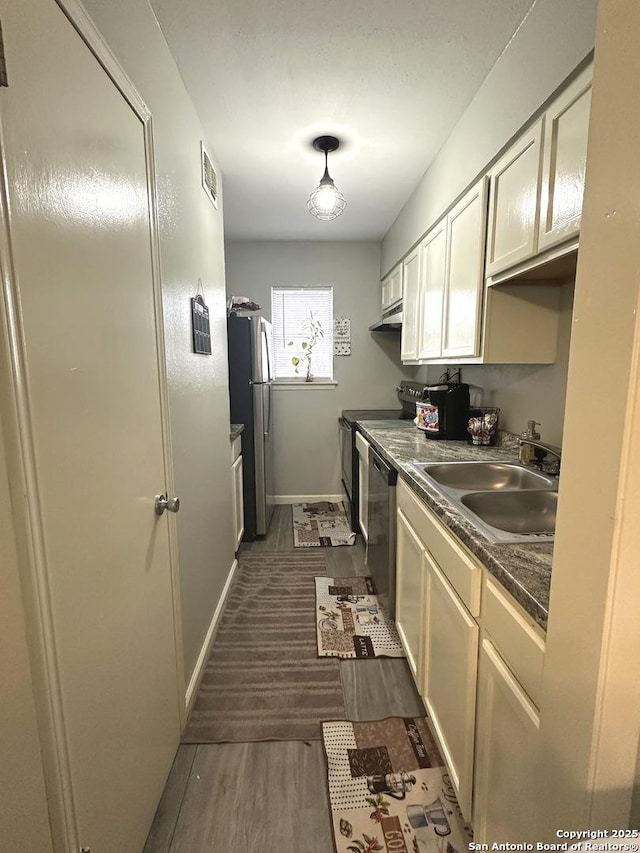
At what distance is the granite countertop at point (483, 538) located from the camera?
822mm

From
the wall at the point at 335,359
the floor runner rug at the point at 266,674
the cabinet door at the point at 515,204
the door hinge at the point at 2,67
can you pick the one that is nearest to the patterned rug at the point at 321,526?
the wall at the point at 335,359

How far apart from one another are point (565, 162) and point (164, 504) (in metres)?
1.62

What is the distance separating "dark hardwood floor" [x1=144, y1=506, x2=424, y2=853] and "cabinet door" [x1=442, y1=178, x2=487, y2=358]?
165 centimetres

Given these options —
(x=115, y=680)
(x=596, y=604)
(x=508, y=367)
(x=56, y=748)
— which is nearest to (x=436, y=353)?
(x=508, y=367)

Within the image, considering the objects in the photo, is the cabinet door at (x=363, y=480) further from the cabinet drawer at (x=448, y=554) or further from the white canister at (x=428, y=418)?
the cabinet drawer at (x=448, y=554)

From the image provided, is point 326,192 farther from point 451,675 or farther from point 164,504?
point 451,675

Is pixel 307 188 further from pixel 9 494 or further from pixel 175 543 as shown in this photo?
pixel 9 494

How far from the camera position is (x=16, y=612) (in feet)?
2.16

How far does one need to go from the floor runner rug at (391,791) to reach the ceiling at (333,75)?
8.43 feet

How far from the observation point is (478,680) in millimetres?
1033

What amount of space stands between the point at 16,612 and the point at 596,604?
36.1 inches

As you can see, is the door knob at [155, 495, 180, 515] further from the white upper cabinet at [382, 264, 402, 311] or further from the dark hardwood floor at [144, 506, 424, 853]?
the white upper cabinet at [382, 264, 402, 311]

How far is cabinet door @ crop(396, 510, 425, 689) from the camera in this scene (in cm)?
154

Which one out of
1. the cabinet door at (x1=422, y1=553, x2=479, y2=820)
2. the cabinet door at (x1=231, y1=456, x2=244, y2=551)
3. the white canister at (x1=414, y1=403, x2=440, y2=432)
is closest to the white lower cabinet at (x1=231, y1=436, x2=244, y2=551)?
the cabinet door at (x1=231, y1=456, x2=244, y2=551)
